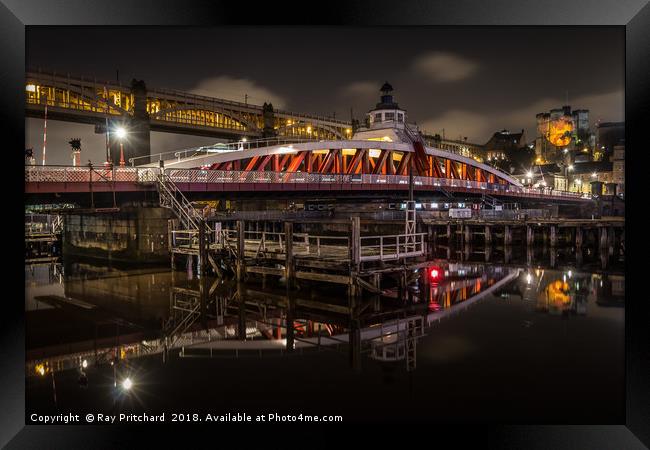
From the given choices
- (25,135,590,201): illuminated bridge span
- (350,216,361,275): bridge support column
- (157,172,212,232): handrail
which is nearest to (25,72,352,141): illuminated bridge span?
(25,135,590,201): illuminated bridge span

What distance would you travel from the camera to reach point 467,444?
23.5 feet

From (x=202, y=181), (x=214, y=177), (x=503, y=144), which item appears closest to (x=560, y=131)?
(x=503, y=144)

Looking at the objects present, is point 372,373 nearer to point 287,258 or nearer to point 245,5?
point 245,5

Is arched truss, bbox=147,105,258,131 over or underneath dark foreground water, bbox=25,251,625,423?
over

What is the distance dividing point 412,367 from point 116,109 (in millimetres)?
63501

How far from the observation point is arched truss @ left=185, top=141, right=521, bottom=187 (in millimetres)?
40219

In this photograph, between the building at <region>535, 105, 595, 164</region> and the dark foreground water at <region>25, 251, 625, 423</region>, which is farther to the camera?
the building at <region>535, 105, 595, 164</region>

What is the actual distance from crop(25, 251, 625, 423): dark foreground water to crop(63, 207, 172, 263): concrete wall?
518 cm

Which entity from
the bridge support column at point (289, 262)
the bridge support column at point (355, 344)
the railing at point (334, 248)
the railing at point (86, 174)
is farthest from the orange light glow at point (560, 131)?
the bridge support column at point (355, 344)

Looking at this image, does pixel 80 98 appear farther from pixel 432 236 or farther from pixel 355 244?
pixel 355 244

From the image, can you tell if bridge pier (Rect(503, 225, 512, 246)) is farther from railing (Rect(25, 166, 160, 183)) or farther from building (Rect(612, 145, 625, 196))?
building (Rect(612, 145, 625, 196))

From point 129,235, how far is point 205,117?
199 ft

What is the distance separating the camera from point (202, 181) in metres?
29.6
